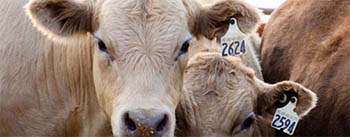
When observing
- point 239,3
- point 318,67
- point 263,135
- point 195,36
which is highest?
point 239,3

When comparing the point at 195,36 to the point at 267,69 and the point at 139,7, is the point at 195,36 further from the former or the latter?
the point at 267,69

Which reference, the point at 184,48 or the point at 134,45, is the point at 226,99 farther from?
the point at 134,45

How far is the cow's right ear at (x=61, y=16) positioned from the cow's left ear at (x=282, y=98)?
1.43 meters

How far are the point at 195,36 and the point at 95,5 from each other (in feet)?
2.39

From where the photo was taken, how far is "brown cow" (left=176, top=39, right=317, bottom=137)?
4152mm

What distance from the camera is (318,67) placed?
16.0ft

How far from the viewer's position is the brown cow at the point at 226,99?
415cm

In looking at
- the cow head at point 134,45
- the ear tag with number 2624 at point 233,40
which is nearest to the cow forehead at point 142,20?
the cow head at point 134,45

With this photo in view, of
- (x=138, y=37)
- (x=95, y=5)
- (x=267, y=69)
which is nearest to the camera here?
(x=138, y=37)

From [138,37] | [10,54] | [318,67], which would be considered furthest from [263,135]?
[10,54]

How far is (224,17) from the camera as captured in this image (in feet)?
13.1

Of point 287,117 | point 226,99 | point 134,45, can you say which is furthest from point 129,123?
point 287,117

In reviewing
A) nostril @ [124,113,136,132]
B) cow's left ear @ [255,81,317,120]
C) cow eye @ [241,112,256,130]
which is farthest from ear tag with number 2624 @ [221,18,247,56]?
nostril @ [124,113,136,132]

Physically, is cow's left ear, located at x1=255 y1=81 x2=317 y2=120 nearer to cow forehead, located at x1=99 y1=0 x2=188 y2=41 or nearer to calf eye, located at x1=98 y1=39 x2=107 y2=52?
cow forehead, located at x1=99 y1=0 x2=188 y2=41
